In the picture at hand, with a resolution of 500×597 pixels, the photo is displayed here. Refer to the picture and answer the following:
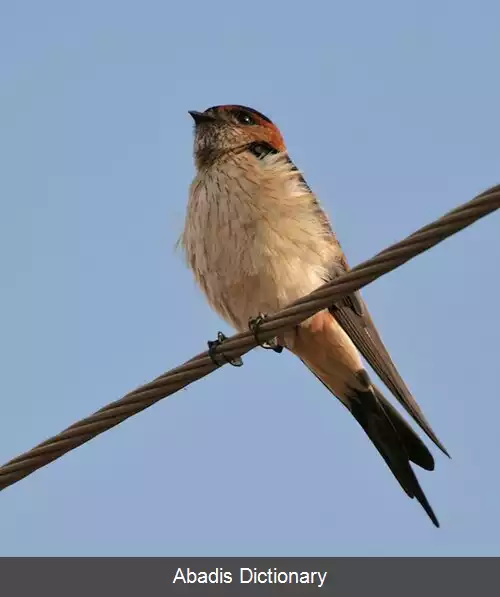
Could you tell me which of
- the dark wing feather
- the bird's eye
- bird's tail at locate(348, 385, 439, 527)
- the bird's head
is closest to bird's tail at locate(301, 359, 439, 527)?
bird's tail at locate(348, 385, 439, 527)

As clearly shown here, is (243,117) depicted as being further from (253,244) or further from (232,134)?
(253,244)

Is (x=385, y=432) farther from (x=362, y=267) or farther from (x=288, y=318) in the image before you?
(x=362, y=267)

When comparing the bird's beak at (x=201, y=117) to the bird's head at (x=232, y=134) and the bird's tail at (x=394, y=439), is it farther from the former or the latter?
the bird's tail at (x=394, y=439)

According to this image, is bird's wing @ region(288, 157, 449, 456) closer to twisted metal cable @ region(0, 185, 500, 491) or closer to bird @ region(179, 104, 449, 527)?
bird @ region(179, 104, 449, 527)

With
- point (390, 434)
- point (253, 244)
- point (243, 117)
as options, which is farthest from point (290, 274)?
point (243, 117)

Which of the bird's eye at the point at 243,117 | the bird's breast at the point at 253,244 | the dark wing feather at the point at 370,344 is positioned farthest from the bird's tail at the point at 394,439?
the bird's eye at the point at 243,117

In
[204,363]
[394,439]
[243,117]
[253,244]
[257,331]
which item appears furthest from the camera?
[243,117]

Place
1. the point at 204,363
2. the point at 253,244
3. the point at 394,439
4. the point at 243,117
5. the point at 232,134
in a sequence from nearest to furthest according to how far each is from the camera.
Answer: the point at 204,363 → the point at 253,244 → the point at 394,439 → the point at 232,134 → the point at 243,117
